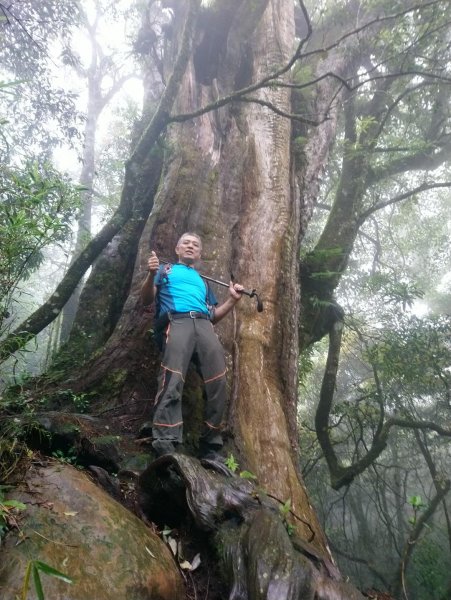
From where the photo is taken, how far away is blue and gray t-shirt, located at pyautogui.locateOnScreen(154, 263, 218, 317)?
11.9 ft

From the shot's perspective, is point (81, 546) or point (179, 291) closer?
point (81, 546)

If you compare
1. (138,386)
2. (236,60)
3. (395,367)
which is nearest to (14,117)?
(236,60)

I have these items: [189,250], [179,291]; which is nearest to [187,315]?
[179,291]

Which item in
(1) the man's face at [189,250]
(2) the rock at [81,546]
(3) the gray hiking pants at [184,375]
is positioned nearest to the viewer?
(2) the rock at [81,546]

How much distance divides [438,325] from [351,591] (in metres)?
7.52

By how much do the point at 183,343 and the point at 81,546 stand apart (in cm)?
174

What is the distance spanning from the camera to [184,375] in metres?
3.32

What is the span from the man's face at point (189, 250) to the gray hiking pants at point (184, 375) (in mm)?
695

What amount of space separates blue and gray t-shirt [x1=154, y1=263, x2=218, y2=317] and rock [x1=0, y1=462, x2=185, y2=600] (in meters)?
1.66

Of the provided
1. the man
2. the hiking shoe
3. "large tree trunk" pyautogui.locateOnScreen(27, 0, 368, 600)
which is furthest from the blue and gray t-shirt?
the hiking shoe

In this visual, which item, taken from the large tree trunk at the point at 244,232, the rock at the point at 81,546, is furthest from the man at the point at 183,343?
the rock at the point at 81,546

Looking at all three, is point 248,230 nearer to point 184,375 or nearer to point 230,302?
point 230,302

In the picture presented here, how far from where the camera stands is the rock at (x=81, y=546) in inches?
63.2

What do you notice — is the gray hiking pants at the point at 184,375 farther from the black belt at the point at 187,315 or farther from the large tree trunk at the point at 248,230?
the large tree trunk at the point at 248,230
